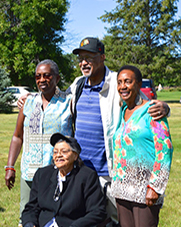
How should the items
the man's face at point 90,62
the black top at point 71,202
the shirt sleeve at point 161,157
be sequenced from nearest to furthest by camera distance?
the shirt sleeve at point 161,157 → the black top at point 71,202 → the man's face at point 90,62

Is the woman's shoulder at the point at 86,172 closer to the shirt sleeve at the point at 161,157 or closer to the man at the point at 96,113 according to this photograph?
the man at the point at 96,113

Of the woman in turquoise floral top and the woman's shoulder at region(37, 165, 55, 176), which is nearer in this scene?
the woman in turquoise floral top

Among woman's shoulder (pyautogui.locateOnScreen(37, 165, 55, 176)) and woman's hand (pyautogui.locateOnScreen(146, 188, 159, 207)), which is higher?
woman's shoulder (pyautogui.locateOnScreen(37, 165, 55, 176))

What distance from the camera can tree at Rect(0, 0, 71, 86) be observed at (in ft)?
97.3

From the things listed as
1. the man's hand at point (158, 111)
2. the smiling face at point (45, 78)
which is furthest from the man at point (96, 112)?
the man's hand at point (158, 111)

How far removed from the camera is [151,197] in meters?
2.46

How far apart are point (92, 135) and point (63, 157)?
1.22 ft

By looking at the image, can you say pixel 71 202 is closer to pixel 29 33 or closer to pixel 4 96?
pixel 4 96

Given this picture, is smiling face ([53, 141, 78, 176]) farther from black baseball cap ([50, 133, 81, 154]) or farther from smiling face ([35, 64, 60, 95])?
smiling face ([35, 64, 60, 95])

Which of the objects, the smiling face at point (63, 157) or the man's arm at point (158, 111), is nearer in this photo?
the man's arm at point (158, 111)

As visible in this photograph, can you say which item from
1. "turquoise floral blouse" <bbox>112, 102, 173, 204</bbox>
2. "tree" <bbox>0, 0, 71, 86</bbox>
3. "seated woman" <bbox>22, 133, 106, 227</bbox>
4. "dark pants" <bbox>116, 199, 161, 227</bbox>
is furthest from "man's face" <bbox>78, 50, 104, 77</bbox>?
"tree" <bbox>0, 0, 71, 86</bbox>

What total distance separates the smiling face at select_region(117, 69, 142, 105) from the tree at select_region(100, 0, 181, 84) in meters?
33.1

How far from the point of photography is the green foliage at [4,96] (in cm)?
2109

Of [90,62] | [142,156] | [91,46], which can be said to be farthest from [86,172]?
[91,46]
